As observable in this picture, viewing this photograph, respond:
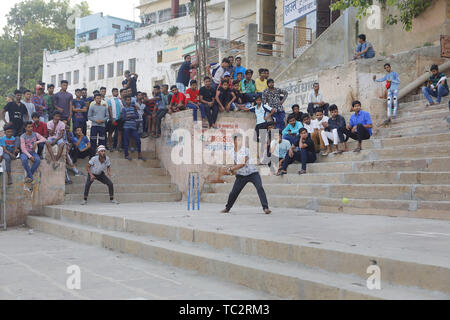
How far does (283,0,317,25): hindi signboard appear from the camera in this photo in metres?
24.0

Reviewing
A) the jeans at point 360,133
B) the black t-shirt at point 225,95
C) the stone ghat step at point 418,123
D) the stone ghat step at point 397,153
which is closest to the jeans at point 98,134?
the black t-shirt at point 225,95

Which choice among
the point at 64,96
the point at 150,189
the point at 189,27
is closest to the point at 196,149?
the point at 150,189

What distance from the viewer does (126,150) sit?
13.4 meters

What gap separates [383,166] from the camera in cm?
913

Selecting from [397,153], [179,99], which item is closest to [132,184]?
[179,99]

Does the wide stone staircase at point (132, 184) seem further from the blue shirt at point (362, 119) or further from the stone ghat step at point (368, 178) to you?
the blue shirt at point (362, 119)

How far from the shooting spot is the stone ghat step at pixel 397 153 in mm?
8859

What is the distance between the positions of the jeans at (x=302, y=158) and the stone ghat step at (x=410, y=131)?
6.16 feet

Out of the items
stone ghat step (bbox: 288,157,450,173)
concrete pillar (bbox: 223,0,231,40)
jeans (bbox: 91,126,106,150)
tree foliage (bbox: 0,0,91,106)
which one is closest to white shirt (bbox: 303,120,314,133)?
stone ghat step (bbox: 288,157,450,173)

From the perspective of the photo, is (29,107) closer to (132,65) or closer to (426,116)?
(426,116)

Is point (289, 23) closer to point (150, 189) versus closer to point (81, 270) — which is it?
point (150, 189)

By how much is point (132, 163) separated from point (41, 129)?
271 cm

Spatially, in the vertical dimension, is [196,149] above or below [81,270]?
above

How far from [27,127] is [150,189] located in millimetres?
3348
